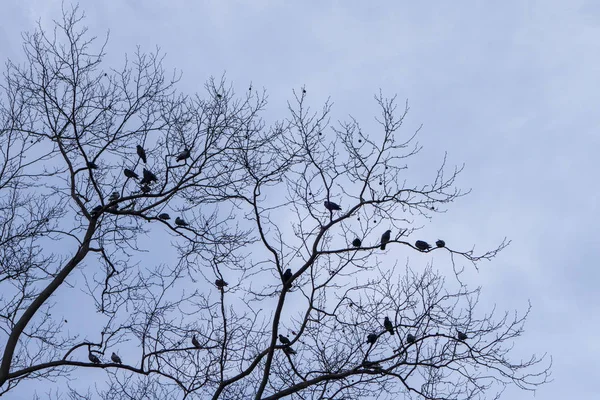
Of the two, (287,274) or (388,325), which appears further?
(287,274)

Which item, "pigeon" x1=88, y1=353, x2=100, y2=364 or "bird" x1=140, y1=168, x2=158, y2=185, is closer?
"pigeon" x1=88, y1=353, x2=100, y2=364

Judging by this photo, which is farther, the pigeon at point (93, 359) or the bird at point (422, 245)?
the pigeon at point (93, 359)

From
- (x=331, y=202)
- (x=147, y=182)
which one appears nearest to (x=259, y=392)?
(x=331, y=202)

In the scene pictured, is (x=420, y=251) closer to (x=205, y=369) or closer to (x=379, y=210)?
(x=379, y=210)

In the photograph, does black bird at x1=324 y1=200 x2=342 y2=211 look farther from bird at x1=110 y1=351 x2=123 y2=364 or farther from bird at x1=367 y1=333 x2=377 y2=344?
bird at x1=110 y1=351 x2=123 y2=364

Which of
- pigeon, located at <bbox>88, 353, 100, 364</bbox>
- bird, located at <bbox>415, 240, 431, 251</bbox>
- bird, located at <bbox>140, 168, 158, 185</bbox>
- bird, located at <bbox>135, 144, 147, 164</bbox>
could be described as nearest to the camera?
bird, located at <bbox>415, 240, 431, 251</bbox>

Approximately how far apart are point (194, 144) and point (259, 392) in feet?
10.7

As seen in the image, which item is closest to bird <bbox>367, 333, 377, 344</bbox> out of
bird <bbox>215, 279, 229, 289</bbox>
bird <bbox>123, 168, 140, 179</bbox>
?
bird <bbox>215, 279, 229, 289</bbox>

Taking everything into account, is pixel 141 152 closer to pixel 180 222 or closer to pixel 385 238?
pixel 180 222

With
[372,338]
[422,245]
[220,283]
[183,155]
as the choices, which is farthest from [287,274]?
[183,155]

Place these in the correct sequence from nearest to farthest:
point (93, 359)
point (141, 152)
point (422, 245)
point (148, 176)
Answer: point (422, 245), point (93, 359), point (148, 176), point (141, 152)

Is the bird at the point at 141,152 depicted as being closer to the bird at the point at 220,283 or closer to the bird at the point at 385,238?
the bird at the point at 220,283

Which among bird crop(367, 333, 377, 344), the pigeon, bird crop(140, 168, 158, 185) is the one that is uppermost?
bird crop(140, 168, 158, 185)

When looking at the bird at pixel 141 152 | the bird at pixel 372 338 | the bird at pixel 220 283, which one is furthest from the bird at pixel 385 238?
the bird at pixel 141 152
